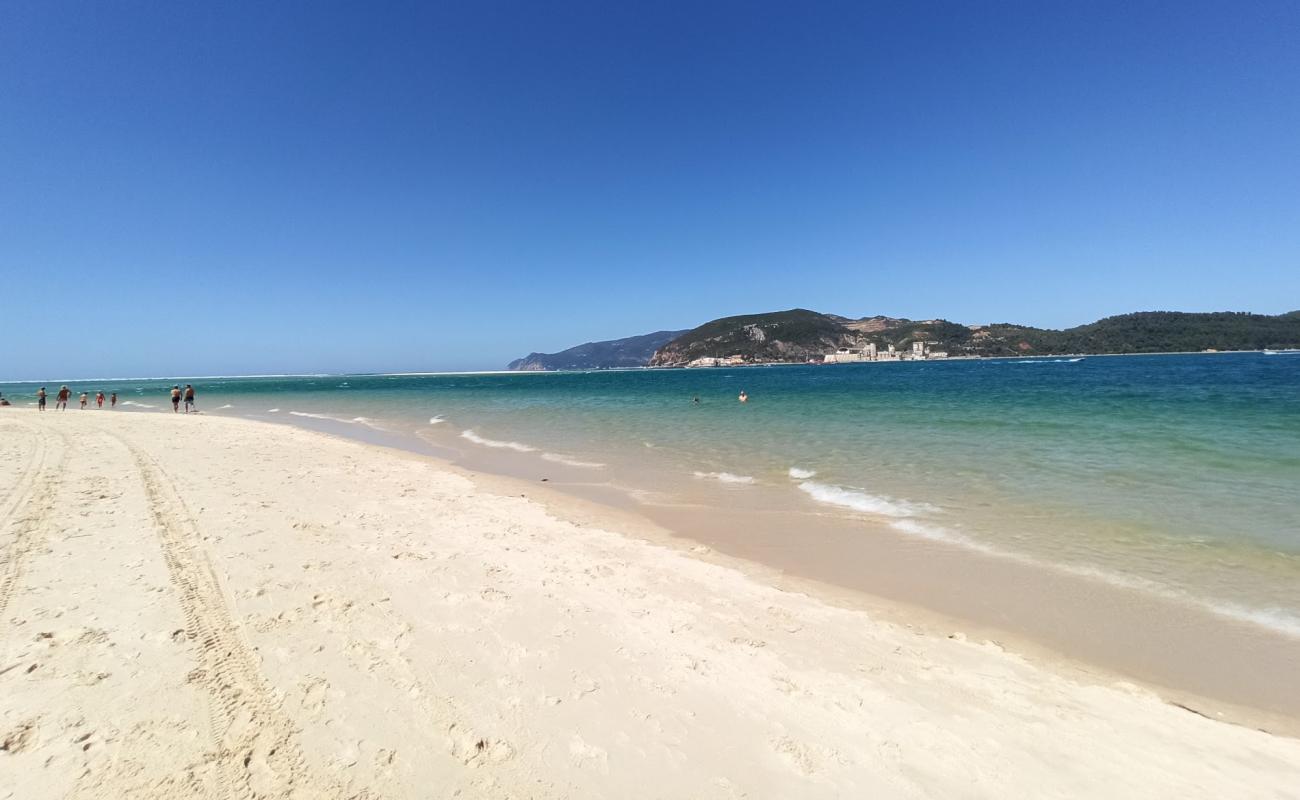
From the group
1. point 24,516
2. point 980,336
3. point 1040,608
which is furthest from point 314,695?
point 980,336

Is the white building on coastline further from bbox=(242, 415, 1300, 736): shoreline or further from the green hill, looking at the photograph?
bbox=(242, 415, 1300, 736): shoreline

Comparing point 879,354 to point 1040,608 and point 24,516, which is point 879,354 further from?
point 24,516

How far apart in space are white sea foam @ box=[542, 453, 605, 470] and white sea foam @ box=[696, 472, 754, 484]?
3044mm

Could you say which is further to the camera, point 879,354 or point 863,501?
point 879,354

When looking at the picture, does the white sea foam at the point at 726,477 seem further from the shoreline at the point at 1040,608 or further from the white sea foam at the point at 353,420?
the white sea foam at the point at 353,420

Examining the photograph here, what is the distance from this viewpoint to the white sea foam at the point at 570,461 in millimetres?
14071

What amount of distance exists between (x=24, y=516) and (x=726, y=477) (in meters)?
12.0

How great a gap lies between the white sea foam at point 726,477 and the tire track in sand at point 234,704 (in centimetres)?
902

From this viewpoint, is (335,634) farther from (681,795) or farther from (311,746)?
(681,795)

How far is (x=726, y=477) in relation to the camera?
1212cm

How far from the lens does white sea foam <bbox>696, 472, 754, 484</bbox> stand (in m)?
11.7

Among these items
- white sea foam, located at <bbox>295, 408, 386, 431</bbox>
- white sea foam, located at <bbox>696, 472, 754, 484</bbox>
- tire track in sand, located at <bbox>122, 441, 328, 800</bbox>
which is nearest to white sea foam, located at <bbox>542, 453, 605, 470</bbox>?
white sea foam, located at <bbox>696, 472, 754, 484</bbox>

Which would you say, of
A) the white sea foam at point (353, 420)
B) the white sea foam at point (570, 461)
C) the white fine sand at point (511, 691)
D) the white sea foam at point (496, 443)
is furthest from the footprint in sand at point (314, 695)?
the white sea foam at point (353, 420)

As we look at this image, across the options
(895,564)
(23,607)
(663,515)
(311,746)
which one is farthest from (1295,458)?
(23,607)
